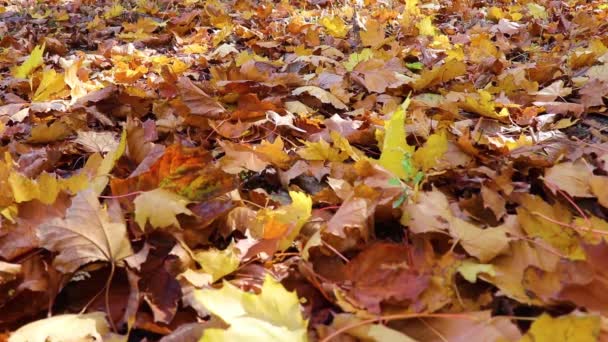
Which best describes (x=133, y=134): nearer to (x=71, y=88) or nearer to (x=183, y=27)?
(x=71, y=88)

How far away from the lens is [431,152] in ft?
3.42

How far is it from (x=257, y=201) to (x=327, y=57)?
1.31m

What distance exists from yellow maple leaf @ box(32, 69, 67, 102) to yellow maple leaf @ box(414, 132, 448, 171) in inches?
51.1

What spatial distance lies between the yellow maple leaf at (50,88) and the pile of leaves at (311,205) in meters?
0.01

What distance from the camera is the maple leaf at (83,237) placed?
760 millimetres

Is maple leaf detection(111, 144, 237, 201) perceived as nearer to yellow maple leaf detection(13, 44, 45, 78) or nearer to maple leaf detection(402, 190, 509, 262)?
maple leaf detection(402, 190, 509, 262)

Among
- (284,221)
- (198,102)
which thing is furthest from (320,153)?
(198,102)

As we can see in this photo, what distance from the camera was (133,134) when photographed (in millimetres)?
1103

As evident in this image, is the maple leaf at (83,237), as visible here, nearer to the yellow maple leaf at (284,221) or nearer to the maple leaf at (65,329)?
the maple leaf at (65,329)

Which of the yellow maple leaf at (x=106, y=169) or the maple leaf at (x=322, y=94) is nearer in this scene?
the yellow maple leaf at (x=106, y=169)

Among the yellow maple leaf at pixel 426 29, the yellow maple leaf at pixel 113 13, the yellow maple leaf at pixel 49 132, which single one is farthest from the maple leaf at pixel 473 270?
the yellow maple leaf at pixel 113 13

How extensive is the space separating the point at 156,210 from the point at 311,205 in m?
0.31

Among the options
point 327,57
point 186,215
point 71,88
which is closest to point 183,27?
point 327,57

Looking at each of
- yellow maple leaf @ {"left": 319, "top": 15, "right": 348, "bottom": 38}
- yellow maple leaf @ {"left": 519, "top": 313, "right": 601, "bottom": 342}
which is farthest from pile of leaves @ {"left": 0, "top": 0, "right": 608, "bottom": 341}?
yellow maple leaf @ {"left": 319, "top": 15, "right": 348, "bottom": 38}
